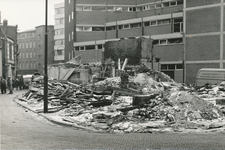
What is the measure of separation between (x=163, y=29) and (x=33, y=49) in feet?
187

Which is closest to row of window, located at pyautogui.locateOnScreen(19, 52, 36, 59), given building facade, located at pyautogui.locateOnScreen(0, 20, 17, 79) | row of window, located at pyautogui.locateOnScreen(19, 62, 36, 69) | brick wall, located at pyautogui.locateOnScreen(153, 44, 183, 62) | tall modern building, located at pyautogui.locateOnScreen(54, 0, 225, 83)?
row of window, located at pyautogui.locateOnScreen(19, 62, 36, 69)

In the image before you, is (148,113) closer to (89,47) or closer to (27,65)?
(89,47)

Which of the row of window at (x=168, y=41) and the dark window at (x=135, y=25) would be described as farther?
the dark window at (x=135, y=25)

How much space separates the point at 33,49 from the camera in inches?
3748

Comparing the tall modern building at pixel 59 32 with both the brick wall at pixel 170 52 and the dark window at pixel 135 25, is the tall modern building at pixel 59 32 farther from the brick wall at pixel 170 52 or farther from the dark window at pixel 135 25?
the brick wall at pixel 170 52

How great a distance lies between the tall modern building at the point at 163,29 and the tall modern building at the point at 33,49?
3086 cm

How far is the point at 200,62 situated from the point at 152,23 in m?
11.0

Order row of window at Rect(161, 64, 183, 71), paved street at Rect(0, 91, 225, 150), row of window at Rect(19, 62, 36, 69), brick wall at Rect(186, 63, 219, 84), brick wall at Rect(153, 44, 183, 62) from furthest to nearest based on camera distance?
row of window at Rect(19, 62, 36, 69), row of window at Rect(161, 64, 183, 71), brick wall at Rect(153, 44, 183, 62), brick wall at Rect(186, 63, 219, 84), paved street at Rect(0, 91, 225, 150)

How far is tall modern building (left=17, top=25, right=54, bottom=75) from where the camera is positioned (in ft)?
296

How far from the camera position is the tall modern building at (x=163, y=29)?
135ft

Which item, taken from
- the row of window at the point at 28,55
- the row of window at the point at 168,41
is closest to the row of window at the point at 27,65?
the row of window at the point at 28,55

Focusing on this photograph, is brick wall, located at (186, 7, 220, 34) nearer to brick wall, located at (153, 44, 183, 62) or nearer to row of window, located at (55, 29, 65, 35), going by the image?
brick wall, located at (153, 44, 183, 62)

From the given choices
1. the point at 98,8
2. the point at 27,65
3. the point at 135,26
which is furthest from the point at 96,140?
the point at 27,65

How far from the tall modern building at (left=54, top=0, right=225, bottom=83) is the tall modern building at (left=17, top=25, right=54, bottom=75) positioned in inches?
1215
